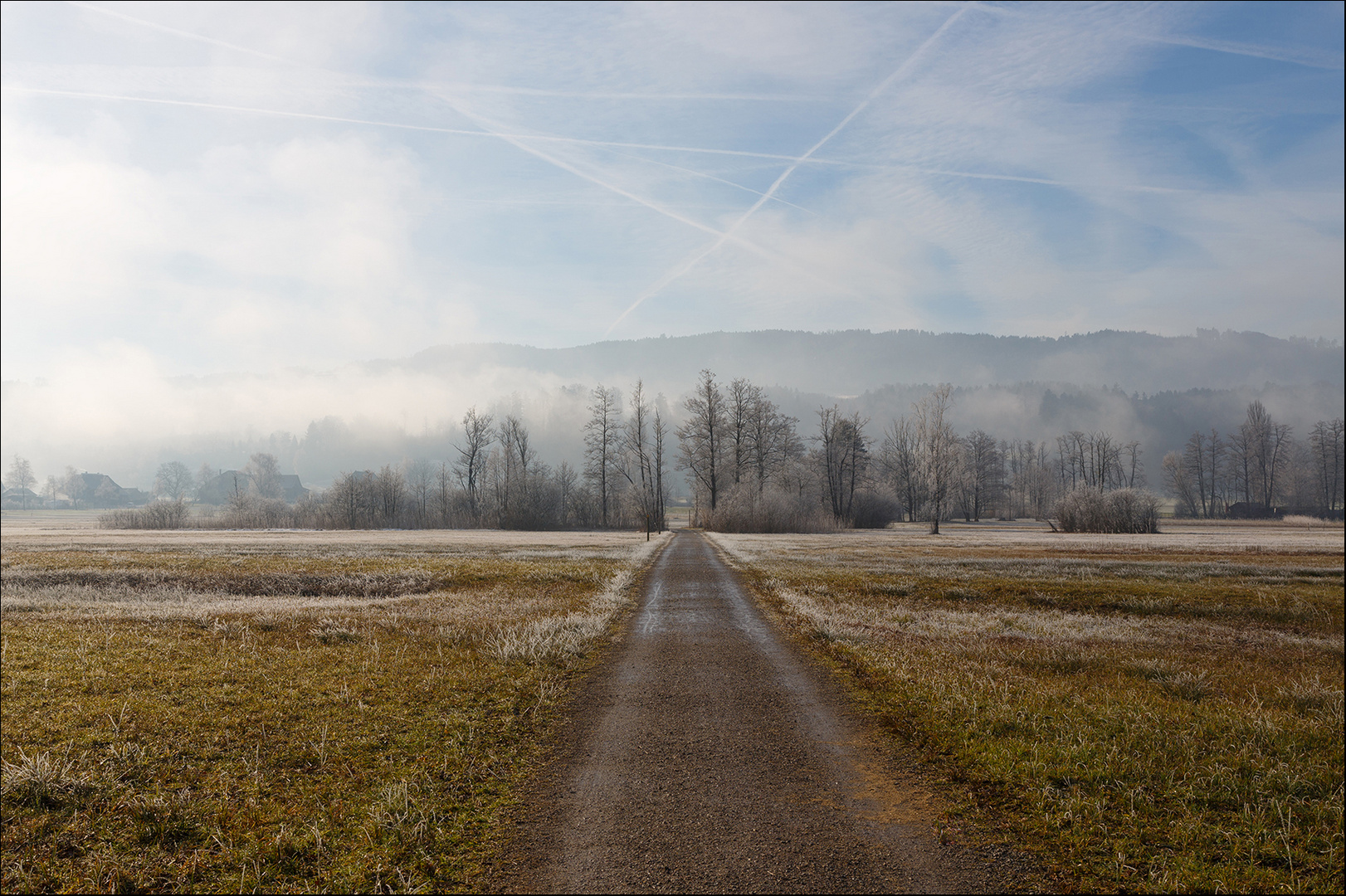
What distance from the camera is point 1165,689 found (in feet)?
35.8

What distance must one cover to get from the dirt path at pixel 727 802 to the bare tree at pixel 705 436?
7499cm

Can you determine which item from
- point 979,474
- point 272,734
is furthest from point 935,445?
point 272,734

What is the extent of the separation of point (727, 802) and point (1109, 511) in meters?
72.1

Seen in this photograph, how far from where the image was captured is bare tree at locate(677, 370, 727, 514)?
3425 inches

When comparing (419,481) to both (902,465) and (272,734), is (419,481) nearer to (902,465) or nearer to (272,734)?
(902,465)

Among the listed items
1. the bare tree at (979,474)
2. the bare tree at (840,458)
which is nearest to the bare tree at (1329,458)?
the bare tree at (840,458)

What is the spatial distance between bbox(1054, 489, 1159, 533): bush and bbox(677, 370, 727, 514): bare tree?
39.9 meters

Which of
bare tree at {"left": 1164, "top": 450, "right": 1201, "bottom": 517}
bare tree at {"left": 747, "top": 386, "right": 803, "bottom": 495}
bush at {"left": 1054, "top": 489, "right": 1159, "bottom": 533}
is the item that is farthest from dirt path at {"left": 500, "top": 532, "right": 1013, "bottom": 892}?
bare tree at {"left": 1164, "top": 450, "right": 1201, "bottom": 517}

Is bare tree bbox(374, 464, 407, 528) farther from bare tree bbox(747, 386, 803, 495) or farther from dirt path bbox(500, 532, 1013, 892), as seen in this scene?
dirt path bbox(500, 532, 1013, 892)

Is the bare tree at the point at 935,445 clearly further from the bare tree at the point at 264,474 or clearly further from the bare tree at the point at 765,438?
the bare tree at the point at 264,474

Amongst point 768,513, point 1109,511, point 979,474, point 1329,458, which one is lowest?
point 768,513

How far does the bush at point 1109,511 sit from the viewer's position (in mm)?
62531

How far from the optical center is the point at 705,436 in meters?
87.2

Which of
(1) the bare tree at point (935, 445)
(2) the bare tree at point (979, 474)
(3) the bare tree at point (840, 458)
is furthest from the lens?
(2) the bare tree at point (979, 474)
